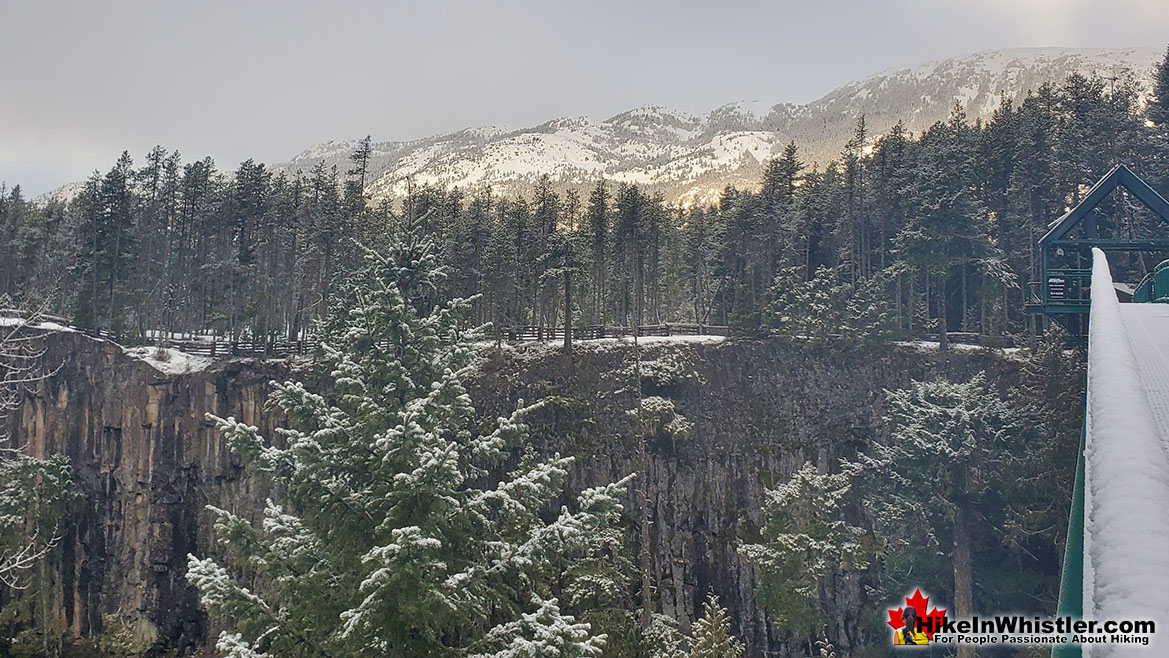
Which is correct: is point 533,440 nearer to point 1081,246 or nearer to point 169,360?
point 169,360

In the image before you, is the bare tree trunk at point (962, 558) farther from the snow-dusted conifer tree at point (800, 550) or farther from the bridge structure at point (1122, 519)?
the bridge structure at point (1122, 519)

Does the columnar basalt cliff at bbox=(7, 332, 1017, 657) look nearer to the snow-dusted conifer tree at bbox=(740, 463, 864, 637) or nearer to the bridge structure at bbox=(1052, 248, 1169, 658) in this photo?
the snow-dusted conifer tree at bbox=(740, 463, 864, 637)

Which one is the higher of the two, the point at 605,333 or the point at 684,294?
the point at 684,294

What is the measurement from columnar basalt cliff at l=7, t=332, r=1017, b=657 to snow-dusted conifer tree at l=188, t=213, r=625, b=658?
21504mm

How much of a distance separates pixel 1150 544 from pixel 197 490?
39.3 metres

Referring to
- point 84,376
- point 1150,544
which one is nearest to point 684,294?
point 84,376

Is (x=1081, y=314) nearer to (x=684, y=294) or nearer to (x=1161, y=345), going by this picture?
(x=1161, y=345)

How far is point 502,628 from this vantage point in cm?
871

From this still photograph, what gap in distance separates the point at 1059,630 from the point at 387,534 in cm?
794

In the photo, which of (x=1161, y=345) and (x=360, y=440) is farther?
(x=360, y=440)

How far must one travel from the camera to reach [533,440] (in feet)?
104

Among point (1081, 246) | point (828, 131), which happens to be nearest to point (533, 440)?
point (1081, 246)

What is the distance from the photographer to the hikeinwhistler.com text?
1288 millimetres

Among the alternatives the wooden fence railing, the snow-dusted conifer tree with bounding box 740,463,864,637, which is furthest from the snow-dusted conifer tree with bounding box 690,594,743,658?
the wooden fence railing
